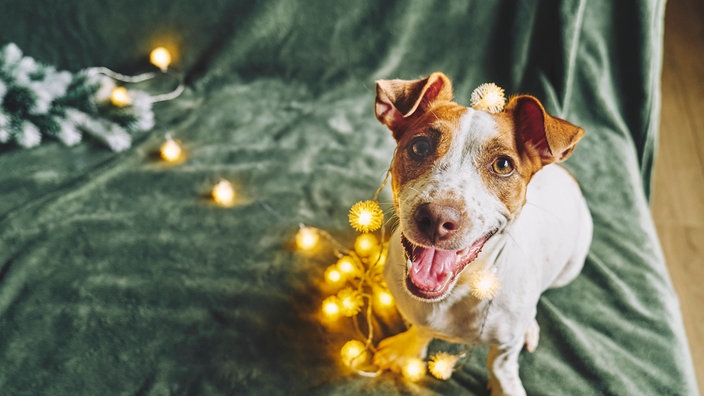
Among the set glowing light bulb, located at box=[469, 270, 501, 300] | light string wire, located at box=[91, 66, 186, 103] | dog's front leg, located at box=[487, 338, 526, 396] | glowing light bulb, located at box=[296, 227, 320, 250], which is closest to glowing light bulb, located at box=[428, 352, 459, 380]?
dog's front leg, located at box=[487, 338, 526, 396]

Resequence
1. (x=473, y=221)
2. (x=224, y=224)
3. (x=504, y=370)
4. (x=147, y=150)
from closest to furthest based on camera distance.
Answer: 1. (x=473, y=221)
2. (x=504, y=370)
3. (x=224, y=224)
4. (x=147, y=150)

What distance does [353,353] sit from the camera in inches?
60.9

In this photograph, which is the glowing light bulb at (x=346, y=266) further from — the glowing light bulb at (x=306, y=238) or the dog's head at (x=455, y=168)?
the dog's head at (x=455, y=168)

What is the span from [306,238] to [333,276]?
178mm

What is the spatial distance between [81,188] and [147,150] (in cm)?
29

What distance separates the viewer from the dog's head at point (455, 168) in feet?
3.40

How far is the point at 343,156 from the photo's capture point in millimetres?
2121

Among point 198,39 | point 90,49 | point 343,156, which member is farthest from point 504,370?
point 90,49

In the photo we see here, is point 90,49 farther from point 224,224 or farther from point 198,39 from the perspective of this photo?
point 224,224

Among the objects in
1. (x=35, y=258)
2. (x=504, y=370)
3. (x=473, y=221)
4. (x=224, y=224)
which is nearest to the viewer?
(x=473, y=221)

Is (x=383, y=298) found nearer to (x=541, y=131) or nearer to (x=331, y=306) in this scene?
(x=331, y=306)

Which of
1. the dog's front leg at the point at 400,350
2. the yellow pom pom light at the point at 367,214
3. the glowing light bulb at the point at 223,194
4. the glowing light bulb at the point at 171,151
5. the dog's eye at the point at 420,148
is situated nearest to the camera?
the dog's eye at the point at 420,148

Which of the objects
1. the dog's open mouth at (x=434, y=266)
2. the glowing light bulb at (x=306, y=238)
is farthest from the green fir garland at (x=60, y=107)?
the dog's open mouth at (x=434, y=266)

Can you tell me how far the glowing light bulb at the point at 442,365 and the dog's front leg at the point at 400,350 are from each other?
0.16 feet
